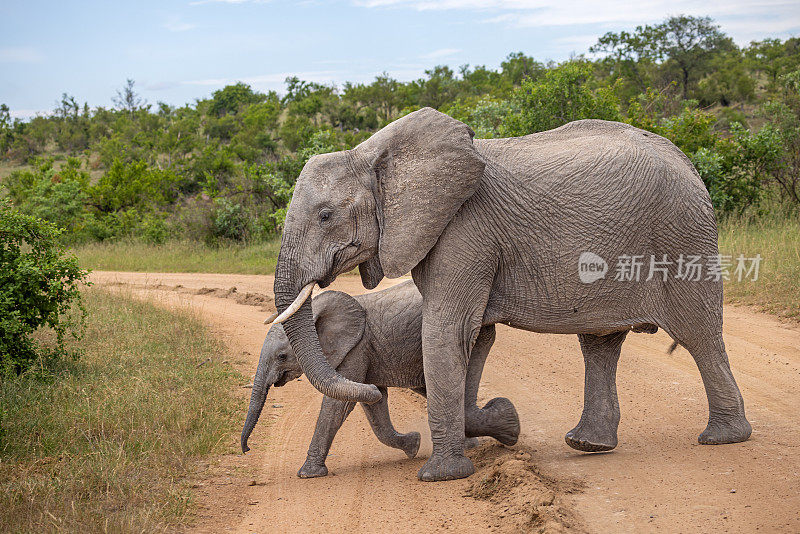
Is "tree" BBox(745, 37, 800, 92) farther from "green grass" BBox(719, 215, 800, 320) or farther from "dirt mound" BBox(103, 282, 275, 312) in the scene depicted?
"dirt mound" BBox(103, 282, 275, 312)

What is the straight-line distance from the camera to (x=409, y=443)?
666 centimetres

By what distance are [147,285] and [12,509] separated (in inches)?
413

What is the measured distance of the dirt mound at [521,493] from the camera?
15.3 ft

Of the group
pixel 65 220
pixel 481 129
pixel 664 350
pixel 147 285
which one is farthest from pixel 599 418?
pixel 65 220

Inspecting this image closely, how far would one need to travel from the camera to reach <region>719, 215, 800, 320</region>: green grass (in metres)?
10.5

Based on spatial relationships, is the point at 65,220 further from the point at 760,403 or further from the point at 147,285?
the point at 760,403

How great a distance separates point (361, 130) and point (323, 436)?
32074 millimetres

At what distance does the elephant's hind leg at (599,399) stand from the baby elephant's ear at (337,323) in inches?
73.1

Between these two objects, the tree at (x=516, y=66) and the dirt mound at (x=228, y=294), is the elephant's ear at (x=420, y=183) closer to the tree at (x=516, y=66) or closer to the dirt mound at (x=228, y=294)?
the dirt mound at (x=228, y=294)

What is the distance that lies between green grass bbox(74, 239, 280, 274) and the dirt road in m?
8.30

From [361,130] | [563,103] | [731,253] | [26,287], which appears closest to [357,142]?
[361,130]

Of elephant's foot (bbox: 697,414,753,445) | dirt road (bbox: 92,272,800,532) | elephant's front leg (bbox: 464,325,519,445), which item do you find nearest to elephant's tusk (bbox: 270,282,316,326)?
dirt road (bbox: 92,272,800,532)

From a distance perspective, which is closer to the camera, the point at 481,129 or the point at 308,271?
the point at 308,271

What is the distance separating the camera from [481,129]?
1827 centimetres
